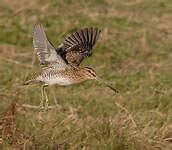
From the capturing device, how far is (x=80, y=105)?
8.89 metres

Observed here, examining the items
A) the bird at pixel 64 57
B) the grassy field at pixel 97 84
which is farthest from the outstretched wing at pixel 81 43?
the grassy field at pixel 97 84

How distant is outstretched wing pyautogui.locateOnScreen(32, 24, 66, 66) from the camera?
7137 millimetres

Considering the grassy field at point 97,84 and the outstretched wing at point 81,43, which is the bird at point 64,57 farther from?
the grassy field at point 97,84

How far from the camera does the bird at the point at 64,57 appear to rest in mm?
7199

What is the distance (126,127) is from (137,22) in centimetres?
521

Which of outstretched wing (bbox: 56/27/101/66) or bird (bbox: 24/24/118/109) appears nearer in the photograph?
bird (bbox: 24/24/118/109)

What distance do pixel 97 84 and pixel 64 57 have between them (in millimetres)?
2206

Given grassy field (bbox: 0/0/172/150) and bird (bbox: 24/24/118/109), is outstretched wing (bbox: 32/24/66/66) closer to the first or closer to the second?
bird (bbox: 24/24/118/109)

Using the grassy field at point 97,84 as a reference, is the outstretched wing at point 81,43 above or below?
above

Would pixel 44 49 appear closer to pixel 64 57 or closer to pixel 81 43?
pixel 64 57

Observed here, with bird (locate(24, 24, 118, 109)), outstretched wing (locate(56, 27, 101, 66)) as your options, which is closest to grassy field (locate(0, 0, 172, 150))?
bird (locate(24, 24, 118, 109))

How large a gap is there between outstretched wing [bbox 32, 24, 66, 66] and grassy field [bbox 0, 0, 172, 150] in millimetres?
449

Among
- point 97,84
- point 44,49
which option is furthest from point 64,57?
point 97,84

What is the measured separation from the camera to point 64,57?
7523 millimetres
